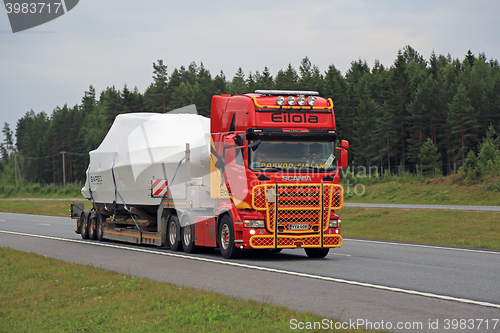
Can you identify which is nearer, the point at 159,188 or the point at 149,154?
the point at 159,188

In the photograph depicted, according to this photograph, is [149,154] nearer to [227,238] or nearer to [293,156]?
[227,238]

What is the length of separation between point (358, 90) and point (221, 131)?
89.4 m

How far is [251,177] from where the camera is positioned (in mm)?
14812

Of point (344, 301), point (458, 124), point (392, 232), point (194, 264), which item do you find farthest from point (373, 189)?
point (344, 301)

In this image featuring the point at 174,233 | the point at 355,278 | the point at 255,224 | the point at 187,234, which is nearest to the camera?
the point at 355,278

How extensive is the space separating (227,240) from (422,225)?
56.4 feet

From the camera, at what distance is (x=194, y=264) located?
47.4ft

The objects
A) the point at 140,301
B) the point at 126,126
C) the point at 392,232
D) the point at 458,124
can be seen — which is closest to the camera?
the point at 140,301

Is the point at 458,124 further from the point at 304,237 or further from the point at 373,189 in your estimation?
the point at 304,237

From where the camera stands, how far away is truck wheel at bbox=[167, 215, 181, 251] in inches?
727

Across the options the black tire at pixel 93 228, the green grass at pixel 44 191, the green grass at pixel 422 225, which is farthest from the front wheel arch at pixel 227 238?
the green grass at pixel 44 191

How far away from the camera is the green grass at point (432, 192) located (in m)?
43.7

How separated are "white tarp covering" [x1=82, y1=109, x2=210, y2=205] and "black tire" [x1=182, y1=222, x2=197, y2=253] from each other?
107 cm

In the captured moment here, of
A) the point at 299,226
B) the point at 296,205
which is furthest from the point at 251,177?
the point at 299,226
